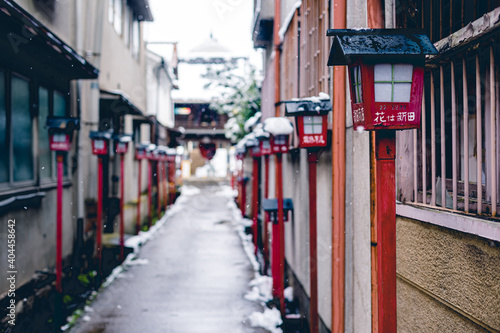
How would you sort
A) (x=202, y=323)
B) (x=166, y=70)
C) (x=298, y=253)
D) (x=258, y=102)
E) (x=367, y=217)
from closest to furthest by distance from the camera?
(x=367, y=217) < (x=202, y=323) < (x=298, y=253) < (x=258, y=102) < (x=166, y=70)

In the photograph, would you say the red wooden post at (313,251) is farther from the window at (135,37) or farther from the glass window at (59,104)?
the window at (135,37)

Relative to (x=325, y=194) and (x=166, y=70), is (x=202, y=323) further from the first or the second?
(x=166, y=70)

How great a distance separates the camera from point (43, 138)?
888cm

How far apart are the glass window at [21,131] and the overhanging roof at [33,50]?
35cm

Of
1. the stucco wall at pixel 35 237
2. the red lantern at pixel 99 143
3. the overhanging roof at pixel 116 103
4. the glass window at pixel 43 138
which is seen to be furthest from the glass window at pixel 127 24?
the stucco wall at pixel 35 237

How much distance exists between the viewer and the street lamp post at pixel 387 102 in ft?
8.54

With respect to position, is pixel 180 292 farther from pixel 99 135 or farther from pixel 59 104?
pixel 59 104

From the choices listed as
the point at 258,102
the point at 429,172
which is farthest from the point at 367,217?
the point at 258,102

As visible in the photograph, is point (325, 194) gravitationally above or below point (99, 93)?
below

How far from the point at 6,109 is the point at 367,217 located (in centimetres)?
629

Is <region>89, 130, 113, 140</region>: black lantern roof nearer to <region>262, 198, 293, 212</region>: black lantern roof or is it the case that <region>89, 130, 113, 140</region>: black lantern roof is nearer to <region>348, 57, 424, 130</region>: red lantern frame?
<region>262, 198, 293, 212</region>: black lantern roof

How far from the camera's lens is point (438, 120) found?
3.52 meters

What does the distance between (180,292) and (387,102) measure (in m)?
8.04

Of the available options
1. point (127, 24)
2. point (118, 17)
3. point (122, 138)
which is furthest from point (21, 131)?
point (127, 24)
